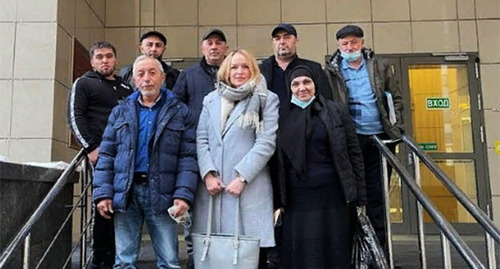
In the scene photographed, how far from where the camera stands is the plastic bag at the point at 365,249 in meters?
2.81

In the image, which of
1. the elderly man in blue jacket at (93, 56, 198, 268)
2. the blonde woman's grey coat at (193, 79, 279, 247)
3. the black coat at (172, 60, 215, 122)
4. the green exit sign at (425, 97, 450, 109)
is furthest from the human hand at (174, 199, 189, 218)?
the green exit sign at (425, 97, 450, 109)

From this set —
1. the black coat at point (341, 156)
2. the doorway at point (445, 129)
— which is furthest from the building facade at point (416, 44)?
the black coat at point (341, 156)

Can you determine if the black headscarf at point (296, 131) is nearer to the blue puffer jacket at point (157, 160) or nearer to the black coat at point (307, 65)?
the black coat at point (307, 65)

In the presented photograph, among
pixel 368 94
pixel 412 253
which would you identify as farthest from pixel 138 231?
pixel 412 253

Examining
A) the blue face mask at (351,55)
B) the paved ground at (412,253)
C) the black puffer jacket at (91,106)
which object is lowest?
the paved ground at (412,253)

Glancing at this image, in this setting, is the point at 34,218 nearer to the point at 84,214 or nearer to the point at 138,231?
the point at 138,231

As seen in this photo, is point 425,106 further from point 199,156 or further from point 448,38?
point 199,156

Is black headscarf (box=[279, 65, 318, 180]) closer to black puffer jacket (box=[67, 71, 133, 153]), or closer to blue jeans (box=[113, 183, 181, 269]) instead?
blue jeans (box=[113, 183, 181, 269])

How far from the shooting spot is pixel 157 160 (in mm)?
2646

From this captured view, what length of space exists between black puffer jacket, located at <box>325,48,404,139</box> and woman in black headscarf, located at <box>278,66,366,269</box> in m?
0.48

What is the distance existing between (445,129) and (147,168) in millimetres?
5114

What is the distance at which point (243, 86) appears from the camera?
8.86 ft

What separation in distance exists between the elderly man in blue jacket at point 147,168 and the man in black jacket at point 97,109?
20.6 inches

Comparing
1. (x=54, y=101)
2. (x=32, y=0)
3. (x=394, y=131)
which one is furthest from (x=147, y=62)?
(x=32, y=0)
